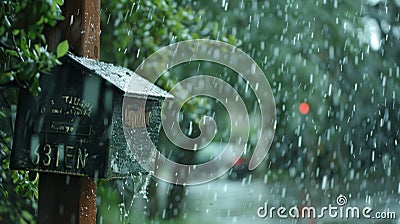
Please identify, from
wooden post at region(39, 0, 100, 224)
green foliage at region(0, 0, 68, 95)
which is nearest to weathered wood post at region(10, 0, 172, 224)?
Answer: wooden post at region(39, 0, 100, 224)

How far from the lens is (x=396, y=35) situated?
27.7 feet

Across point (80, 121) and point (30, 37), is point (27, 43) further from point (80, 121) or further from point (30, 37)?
point (80, 121)

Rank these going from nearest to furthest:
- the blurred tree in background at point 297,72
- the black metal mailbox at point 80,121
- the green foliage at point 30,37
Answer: the green foliage at point 30,37 < the black metal mailbox at point 80,121 < the blurred tree in background at point 297,72

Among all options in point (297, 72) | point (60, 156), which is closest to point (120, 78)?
point (60, 156)

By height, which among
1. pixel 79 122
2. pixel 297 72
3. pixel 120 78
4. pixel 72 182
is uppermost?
pixel 297 72

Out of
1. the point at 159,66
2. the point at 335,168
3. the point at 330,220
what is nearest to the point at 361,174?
the point at 335,168

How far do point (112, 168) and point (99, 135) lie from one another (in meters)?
0.11

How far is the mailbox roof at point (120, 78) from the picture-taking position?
2174 millimetres

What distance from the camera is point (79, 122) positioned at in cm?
217

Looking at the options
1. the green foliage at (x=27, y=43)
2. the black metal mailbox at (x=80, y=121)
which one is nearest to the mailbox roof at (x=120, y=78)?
the black metal mailbox at (x=80, y=121)

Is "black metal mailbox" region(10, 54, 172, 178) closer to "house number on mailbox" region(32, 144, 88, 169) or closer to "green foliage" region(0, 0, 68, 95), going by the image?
"house number on mailbox" region(32, 144, 88, 169)

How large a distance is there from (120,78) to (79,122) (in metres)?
0.21

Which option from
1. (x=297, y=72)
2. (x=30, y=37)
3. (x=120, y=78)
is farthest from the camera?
(x=297, y=72)

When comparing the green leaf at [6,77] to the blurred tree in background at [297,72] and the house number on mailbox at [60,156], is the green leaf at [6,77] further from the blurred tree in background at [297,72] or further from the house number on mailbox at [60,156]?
the house number on mailbox at [60,156]
